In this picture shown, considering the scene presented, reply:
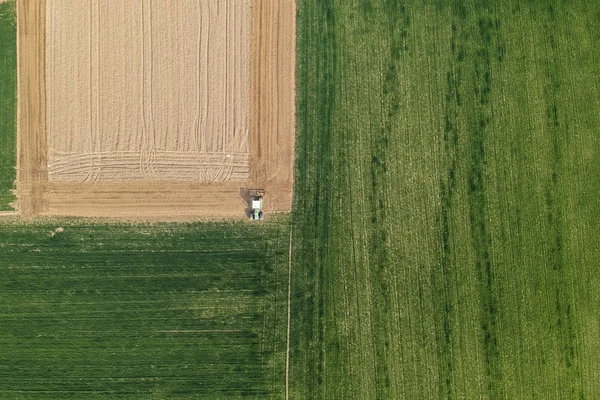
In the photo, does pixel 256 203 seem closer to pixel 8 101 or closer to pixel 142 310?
pixel 142 310

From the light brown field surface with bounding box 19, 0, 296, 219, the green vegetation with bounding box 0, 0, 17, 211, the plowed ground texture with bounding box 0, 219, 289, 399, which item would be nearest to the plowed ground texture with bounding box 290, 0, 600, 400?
the light brown field surface with bounding box 19, 0, 296, 219

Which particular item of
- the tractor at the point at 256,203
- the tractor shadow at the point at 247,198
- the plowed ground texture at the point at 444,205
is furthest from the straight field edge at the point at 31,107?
the plowed ground texture at the point at 444,205

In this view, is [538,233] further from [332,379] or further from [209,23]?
[209,23]

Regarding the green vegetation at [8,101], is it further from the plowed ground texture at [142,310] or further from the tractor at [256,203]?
the tractor at [256,203]

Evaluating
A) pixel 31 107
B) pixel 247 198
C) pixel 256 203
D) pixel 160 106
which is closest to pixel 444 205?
pixel 256 203

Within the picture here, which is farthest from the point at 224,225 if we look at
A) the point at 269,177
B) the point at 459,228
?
the point at 459,228

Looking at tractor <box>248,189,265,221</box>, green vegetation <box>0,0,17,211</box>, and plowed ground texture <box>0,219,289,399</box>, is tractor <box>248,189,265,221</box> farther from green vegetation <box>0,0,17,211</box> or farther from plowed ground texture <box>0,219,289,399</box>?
green vegetation <box>0,0,17,211</box>

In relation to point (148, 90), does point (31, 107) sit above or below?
below
